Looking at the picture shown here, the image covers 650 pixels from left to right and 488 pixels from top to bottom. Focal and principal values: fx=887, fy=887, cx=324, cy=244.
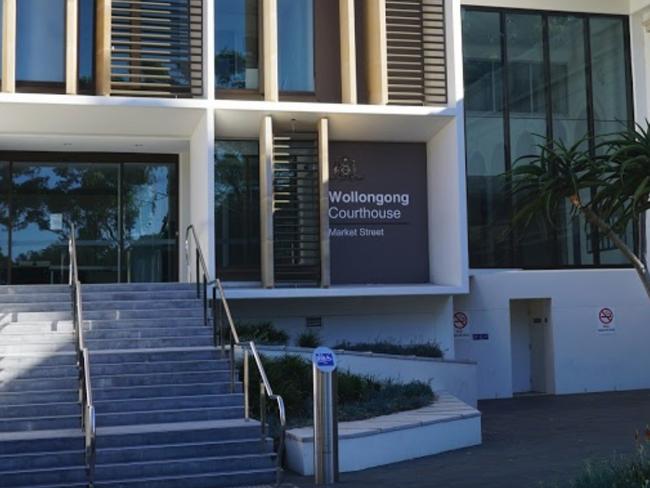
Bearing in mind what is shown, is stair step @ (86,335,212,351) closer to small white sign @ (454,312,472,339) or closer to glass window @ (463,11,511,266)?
small white sign @ (454,312,472,339)

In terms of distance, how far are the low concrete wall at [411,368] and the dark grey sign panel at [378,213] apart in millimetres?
2771

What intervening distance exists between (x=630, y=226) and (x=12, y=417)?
15.8m

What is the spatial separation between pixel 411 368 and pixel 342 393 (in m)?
2.79

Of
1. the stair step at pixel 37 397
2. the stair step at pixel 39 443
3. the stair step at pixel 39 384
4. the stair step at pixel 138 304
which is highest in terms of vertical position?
the stair step at pixel 138 304

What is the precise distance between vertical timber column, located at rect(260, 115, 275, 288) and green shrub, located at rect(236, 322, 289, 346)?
2.58 feet

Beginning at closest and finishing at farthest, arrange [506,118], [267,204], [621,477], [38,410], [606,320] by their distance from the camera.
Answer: [621,477] → [38,410] → [267,204] → [606,320] → [506,118]

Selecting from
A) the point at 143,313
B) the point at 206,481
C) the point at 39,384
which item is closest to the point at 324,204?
the point at 143,313

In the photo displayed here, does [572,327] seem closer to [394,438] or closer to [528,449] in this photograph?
[528,449]

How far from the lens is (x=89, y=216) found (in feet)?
60.5

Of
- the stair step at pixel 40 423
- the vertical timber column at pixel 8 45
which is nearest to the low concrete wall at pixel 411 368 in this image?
the stair step at pixel 40 423

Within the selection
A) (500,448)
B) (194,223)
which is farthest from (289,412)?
(194,223)

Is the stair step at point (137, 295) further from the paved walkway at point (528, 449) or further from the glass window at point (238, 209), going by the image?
the paved walkway at point (528, 449)

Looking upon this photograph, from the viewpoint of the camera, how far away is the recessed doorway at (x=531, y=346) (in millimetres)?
20219

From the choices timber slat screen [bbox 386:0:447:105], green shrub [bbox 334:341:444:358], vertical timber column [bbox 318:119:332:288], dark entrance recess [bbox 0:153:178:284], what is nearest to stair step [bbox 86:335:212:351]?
vertical timber column [bbox 318:119:332:288]
